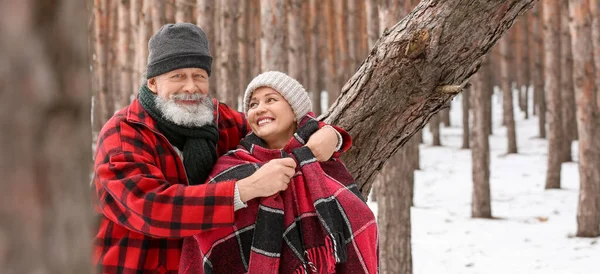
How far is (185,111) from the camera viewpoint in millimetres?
2467

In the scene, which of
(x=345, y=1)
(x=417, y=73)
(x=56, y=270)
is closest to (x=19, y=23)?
(x=56, y=270)

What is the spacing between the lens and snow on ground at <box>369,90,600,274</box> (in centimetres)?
766

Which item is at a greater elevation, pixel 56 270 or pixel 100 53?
pixel 100 53

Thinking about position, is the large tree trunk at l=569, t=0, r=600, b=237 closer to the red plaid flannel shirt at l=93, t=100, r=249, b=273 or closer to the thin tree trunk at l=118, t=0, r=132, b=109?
the red plaid flannel shirt at l=93, t=100, r=249, b=273

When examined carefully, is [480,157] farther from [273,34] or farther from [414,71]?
[414,71]

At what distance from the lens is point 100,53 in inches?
642

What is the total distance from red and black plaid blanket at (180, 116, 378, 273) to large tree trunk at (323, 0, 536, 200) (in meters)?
0.48

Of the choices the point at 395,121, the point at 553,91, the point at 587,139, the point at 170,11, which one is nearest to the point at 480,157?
the point at 587,139

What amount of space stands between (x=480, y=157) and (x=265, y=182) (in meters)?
8.22

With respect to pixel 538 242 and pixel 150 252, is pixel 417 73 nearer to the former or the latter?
pixel 150 252

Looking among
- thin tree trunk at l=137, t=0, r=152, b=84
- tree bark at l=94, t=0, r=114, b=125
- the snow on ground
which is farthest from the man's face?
tree bark at l=94, t=0, r=114, b=125

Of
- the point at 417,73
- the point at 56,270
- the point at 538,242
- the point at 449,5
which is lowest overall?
the point at 538,242

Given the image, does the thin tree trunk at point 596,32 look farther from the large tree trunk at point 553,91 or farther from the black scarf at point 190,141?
the black scarf at point 190,141

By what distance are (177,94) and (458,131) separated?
18.6m
